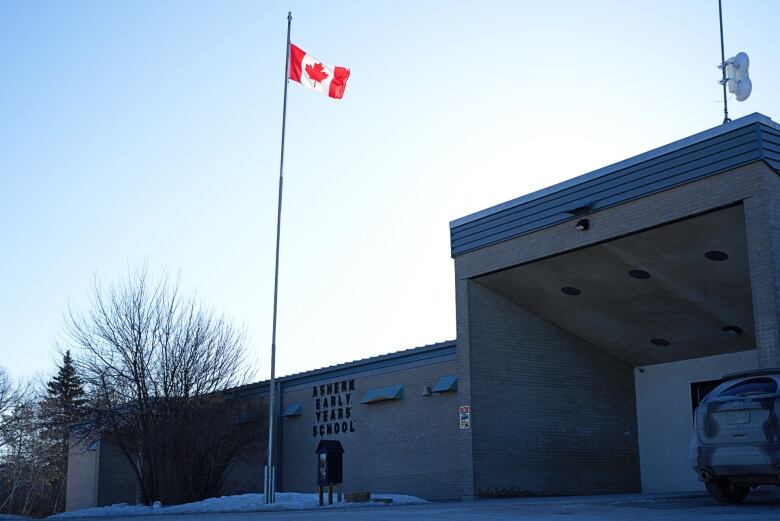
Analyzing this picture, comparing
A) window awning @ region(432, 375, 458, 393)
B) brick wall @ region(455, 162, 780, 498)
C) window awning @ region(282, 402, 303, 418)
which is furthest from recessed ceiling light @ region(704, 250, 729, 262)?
window awning @ region(282, 402, 303, 418)

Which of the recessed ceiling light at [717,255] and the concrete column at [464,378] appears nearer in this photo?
the recessed ceiling light at [717,255]

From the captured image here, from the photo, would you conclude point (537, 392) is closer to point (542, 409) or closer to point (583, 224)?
point (542, 409)

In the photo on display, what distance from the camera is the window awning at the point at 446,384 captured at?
25344mm

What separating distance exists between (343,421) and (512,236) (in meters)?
10.3

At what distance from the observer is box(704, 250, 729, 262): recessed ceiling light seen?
18.8 metres

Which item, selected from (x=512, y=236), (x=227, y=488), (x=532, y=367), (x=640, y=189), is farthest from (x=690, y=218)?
(x=227, y=488)

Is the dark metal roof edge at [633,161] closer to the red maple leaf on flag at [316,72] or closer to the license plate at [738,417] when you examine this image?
the license plate at [738,417]

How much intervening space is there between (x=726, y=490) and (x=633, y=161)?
24.8ft

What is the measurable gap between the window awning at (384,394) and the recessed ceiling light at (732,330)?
30.5 feet

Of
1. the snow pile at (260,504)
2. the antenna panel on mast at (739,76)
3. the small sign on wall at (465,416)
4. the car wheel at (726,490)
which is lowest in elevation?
the snow pile at (260,504)

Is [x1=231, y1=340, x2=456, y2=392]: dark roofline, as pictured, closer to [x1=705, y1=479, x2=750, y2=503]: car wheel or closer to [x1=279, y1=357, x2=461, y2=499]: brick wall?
[x1=279, y1=357, x2=461, y2=499]: brick wall

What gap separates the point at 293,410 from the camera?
31.8 m

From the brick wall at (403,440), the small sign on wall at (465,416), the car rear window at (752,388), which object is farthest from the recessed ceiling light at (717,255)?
the brick wall at (403,440)

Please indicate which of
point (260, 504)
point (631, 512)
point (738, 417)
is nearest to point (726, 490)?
point (738, 417)
